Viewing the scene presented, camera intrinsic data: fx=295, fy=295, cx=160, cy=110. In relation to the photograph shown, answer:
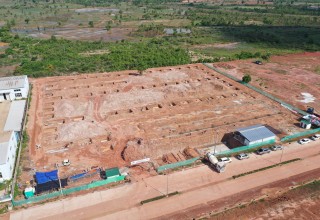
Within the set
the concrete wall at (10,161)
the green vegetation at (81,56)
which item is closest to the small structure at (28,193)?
the concrete wall at (10,161)

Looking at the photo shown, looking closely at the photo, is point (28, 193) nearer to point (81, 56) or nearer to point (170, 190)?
point (170, 190)

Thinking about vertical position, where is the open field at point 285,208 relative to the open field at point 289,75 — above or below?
below

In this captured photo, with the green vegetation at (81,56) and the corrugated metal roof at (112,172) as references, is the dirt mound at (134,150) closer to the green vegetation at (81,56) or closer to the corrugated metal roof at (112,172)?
the corrugated metal roof at (112,172)

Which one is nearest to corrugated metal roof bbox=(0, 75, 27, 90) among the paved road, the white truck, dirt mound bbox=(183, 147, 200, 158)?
the paved road

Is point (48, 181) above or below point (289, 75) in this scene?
below

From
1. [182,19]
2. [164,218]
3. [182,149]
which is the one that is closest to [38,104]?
[182,149]

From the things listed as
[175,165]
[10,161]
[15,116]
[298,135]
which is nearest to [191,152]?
[175,165]
